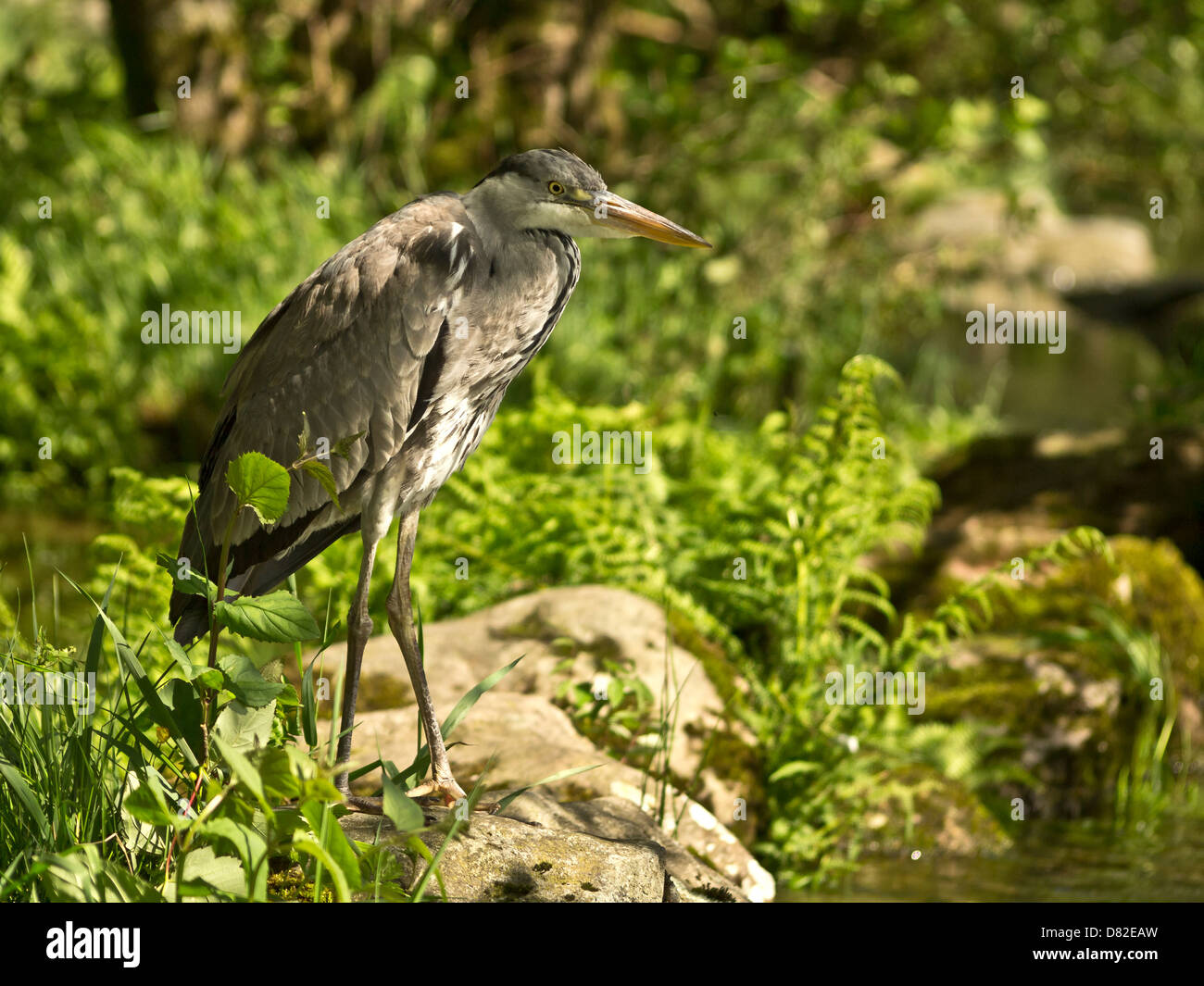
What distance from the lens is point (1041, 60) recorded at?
8.54 meters

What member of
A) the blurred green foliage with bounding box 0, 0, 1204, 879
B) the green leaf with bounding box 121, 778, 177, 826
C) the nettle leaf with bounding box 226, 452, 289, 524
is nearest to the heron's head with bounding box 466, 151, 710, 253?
the nettle leaf with bounding box 226, 452, 289, 524

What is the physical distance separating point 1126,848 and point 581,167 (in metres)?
3.29

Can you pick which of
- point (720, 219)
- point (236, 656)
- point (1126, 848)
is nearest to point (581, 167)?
point (236, 656)

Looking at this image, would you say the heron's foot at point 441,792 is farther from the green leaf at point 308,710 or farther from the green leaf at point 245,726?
the green leaf at point 245,726

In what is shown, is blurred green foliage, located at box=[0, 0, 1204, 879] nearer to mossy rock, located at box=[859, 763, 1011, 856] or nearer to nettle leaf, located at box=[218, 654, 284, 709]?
mossy rock, located at box=[859, 763, 1011, 856]

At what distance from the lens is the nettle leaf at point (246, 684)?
9.31 feet

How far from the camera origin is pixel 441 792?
138 inches

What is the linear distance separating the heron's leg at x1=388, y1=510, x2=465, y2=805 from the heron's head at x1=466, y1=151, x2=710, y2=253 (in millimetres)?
966

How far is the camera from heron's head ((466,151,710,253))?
3.53m

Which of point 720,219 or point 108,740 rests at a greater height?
point 720,219

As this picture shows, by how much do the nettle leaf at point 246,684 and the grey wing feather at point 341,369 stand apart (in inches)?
28.1

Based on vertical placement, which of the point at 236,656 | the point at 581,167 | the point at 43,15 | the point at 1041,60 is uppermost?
the point at 43,15
